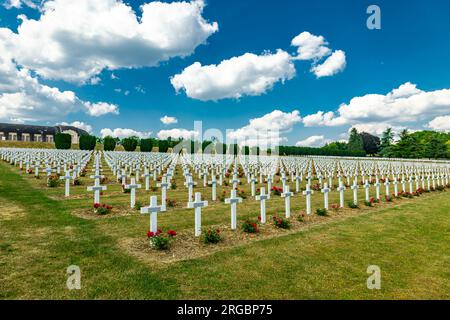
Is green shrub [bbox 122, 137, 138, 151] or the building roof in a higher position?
the building roof

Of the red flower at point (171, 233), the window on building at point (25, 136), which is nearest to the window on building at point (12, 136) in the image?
the window on building at point (25, 136)

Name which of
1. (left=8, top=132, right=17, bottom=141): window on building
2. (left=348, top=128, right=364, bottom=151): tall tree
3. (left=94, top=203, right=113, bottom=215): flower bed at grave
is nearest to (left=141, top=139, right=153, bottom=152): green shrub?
(left=8, top=132, right=17, bottom=141): window on building

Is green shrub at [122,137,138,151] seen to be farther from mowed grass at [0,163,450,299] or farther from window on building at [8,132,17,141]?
mowed grass at [0,163,450,299]

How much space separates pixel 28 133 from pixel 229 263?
290ft

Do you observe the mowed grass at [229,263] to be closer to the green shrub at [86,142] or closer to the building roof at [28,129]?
the green shrub at [86,142]

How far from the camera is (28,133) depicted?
74688 mm

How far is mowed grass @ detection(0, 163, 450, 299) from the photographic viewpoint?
383cm

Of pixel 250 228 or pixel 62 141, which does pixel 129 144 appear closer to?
pixel 62 141

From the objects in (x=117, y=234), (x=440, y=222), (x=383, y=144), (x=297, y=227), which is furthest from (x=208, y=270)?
(x=383, y=144)

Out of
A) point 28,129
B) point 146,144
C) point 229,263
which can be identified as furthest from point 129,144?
point 229,263

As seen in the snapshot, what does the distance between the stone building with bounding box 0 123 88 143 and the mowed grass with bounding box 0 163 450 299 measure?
72.8 metres

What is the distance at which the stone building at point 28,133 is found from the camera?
71.4m

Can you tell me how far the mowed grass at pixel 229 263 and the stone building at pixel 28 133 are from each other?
7283cm

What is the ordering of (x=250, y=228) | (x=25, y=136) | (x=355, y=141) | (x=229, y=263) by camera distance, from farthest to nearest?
(x=355, y=141) < (x=25, y=136) < (x=250, y=228) < (x=229, y=263)
